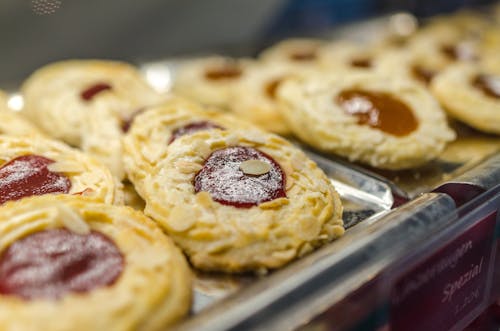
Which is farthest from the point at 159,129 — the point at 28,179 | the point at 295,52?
the point at 295,52

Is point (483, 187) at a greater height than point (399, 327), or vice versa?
point (483, 187)

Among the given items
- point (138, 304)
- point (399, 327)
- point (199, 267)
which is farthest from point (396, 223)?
point (138, 304)

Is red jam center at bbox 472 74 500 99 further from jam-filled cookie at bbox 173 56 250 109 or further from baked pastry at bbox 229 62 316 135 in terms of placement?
jam-filled cookie at bbox 173 56 250 109

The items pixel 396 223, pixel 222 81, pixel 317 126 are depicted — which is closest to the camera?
pixel 396 223

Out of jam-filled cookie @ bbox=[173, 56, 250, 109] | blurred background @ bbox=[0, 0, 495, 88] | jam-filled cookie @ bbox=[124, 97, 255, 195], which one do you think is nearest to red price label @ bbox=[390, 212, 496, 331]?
jam-filled cookie @ bbox=[124, 97, 255, 195]

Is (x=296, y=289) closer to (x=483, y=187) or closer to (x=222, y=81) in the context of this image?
(x=483, y=187)

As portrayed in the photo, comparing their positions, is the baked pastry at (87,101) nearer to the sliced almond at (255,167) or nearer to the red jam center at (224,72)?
the red jam center at (224,72)

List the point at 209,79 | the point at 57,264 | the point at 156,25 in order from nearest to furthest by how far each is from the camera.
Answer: the point at 57,264
the point at 209,79
the point at 156,25

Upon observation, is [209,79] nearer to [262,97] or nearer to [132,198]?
[262,97]
